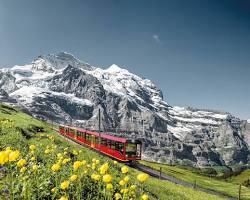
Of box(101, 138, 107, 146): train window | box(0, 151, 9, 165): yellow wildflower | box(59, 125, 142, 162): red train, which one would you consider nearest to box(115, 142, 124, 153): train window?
box(59, 125, 142, 162): red train

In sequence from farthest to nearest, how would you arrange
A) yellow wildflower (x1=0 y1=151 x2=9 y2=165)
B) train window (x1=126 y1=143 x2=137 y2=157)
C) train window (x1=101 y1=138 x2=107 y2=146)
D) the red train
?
train window (x1=101 y1=138 x2=107 y2=146) → train window (x1=126 y1=143 x2=137 y2=157) → the red train → yellow wildflower (x1=0 y1=151 x2=9 y2=165)

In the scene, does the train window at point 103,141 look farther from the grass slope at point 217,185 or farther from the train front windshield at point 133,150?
the grass slope at point 217,185

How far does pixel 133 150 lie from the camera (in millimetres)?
49781

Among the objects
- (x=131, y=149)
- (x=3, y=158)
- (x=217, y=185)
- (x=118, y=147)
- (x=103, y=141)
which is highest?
(x=3, y=158)

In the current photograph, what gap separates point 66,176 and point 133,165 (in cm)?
4263

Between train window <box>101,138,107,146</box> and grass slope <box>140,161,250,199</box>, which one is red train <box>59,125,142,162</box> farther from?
grass slope <box>140,161,250,199</box>

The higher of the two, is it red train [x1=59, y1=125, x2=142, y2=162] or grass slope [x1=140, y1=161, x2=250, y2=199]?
red train [x1=59, y1=125, x2=142, y2=162]

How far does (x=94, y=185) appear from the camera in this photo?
1048cm

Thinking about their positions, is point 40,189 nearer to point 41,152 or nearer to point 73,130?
point 41,152

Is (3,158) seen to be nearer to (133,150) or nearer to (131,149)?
(131,149)

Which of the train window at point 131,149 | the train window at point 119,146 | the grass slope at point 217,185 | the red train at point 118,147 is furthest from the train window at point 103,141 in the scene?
the grass slope at point 217,185

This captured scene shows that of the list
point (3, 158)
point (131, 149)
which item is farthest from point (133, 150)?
point (3, 158)

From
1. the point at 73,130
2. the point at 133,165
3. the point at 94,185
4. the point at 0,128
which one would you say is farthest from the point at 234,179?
the point at 94,185

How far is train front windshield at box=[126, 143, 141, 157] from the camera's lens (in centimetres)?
4903
